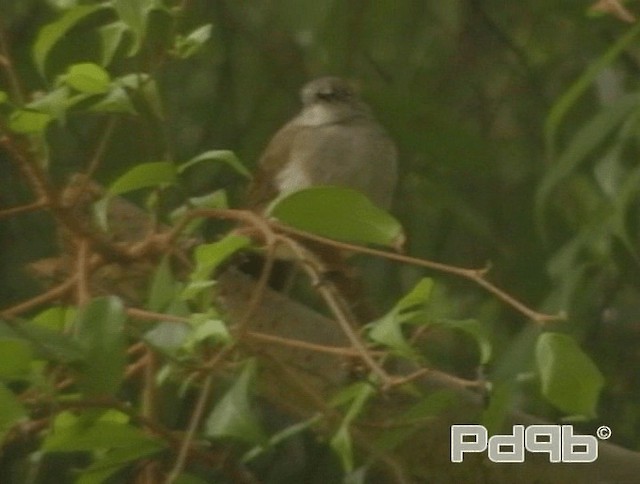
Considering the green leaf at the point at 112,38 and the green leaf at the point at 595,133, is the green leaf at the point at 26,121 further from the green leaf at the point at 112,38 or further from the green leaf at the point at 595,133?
the green leaf at the point at 595,133

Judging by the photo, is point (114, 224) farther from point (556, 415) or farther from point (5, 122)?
point (556, 415)

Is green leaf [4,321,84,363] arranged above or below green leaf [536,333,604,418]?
above

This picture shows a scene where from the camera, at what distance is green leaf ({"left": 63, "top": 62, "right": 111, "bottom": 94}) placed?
1012mm

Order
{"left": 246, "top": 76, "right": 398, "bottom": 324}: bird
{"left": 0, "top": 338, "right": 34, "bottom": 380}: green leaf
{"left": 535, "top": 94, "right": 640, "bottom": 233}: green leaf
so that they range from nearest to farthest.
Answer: {"left": 0, "top": 338, "right": 34, "bottom": 380}: green leaf, {"left": 535, "top": 94, "right": 640, "bottom": 233}: green leaf, {"left": 246, "top": 76, "right": 398, "bottom": 324}: bird

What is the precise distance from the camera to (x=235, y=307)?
1271 mm

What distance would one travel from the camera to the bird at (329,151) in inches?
70.2

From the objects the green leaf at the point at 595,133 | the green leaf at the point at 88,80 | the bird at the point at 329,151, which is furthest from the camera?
the bird at the point at 329,151

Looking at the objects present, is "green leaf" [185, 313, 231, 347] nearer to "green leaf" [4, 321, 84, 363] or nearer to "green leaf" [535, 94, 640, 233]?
"green leaf" [4, 321, 84, 363]

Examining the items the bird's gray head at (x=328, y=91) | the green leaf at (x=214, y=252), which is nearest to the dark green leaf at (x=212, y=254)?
the green leaf at (x=214, y=252)

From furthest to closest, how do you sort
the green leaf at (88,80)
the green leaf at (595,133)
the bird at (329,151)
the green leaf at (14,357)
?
the bird at (329,151) < the green leaf at (595,133) < the green leaf at (88,80) < the green leaf at (14,357)

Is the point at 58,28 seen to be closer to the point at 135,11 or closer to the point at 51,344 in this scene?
the point at 135,11

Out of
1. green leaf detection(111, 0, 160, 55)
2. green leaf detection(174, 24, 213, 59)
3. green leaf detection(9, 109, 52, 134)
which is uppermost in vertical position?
green leaf detection(111, 0, 160, 55)

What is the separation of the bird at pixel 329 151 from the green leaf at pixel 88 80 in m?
0.65

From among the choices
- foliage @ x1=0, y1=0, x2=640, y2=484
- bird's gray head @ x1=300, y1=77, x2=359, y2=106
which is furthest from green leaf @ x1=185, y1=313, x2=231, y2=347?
bird's gray head @ x1=300, y1=77, x2=359, y2=106
